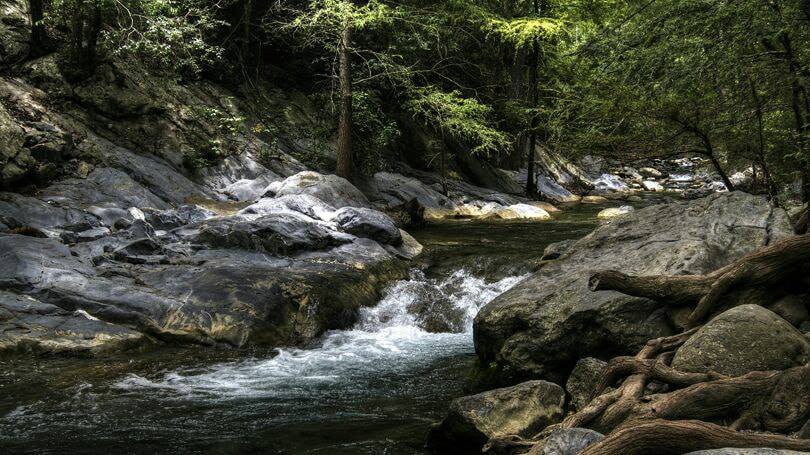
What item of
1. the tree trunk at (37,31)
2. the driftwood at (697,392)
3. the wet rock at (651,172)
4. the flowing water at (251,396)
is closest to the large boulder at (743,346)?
the driftwood at (697,392)

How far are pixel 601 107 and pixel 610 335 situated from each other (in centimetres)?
385

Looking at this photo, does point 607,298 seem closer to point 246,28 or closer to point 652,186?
point 246,28

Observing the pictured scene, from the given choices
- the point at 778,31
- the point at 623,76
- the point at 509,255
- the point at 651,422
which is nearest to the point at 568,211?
the point at 509,255

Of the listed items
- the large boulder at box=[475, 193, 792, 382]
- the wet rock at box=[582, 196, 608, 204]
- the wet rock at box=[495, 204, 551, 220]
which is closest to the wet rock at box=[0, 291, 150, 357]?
the large boulder at box=[475, 193, 792, 382]

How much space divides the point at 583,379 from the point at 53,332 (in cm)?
603

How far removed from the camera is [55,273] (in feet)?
27.0

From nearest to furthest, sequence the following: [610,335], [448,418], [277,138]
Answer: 1. [448,418]
2. [610,335]
3. [277,138]

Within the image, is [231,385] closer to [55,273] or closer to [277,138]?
[55,273]

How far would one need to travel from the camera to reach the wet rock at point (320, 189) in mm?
14445

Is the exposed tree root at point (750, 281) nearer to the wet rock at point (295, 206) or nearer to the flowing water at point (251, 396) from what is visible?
the flowing water at point (251, 396)

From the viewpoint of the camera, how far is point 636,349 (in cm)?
550

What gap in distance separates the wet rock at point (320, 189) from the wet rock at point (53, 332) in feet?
21.8

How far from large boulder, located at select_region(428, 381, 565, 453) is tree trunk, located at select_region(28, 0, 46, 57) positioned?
14788mm

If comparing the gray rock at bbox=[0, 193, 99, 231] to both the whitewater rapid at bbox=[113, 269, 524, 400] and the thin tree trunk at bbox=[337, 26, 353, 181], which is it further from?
the thin tree trunk at bbox=[337, 26, 353, 181]
